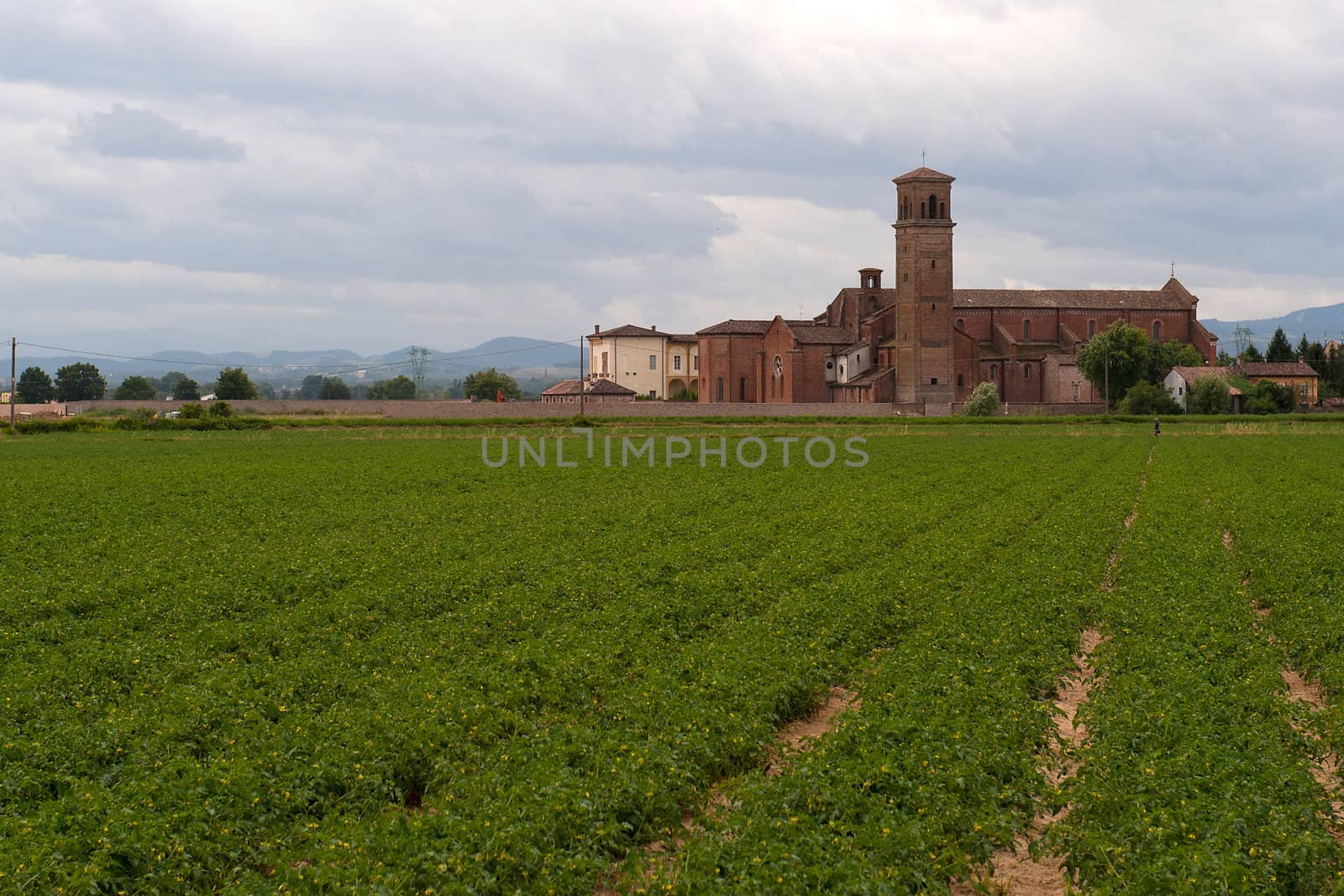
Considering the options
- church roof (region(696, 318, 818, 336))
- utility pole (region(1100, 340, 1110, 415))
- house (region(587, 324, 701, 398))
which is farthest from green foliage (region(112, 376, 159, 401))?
utility pole (region(1100, 340, 1110, 415))

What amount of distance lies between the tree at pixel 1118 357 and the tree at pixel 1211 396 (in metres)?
5.19

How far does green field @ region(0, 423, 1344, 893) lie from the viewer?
7.46 metres

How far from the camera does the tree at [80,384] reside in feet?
529

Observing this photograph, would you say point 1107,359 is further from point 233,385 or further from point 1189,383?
point 233,385

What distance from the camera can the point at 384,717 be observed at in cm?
998

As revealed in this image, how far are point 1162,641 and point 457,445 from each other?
46.2 m

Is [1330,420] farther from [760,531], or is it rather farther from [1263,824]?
[1263,824]

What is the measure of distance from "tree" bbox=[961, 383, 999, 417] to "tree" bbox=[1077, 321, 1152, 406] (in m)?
12.7

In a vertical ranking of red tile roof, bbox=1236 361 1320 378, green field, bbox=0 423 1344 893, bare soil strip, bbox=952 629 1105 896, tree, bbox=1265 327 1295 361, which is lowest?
bare soil strip, bbox=952 629 1105 896

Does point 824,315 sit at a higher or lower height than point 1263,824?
higher

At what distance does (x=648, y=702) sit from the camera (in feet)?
34.5

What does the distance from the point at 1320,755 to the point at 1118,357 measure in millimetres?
99424

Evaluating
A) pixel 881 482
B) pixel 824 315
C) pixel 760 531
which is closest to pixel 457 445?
pixel 881 482

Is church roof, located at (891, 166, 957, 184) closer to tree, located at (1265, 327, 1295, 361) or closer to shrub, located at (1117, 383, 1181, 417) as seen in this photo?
shrub, located at (1117, 383, 1181, 417)
